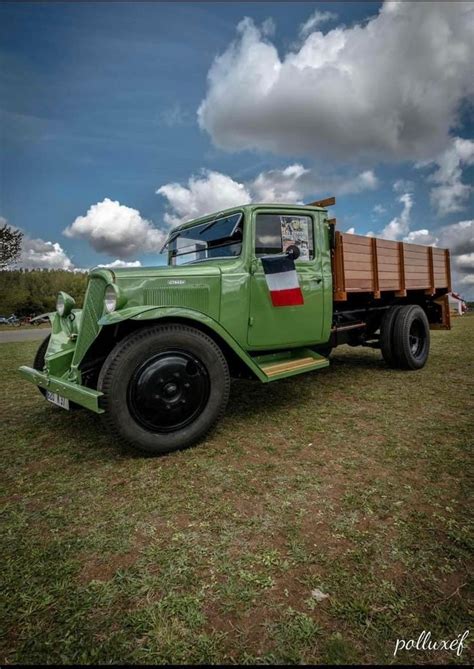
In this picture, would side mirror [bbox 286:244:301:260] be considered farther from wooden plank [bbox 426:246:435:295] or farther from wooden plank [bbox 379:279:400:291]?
wooden plank [bbox 426:246:435:295]

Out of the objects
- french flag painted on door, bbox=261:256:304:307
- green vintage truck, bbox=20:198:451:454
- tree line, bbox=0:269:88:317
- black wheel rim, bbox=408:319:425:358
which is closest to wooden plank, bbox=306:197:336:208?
green vintage truck, bbox=20:198:451:454

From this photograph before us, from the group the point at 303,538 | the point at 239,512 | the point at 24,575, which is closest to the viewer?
the point at 24,575

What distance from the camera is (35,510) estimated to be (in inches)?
82.8

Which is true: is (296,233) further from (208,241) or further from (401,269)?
(401,269)

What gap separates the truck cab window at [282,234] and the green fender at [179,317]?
929mm

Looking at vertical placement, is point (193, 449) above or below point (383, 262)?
below

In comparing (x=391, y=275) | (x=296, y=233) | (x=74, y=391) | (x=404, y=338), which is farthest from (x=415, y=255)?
(x=74, y=391)

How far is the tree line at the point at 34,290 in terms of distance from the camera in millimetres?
42875

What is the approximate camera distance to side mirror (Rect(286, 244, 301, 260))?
11.7 feet

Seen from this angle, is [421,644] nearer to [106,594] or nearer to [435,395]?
[106,594]

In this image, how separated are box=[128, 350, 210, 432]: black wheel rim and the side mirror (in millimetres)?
1428

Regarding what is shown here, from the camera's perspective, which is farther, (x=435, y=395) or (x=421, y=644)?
(x=435, y=395)

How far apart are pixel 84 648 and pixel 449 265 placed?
283 inches

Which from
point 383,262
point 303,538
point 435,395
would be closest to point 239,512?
point 303,538
